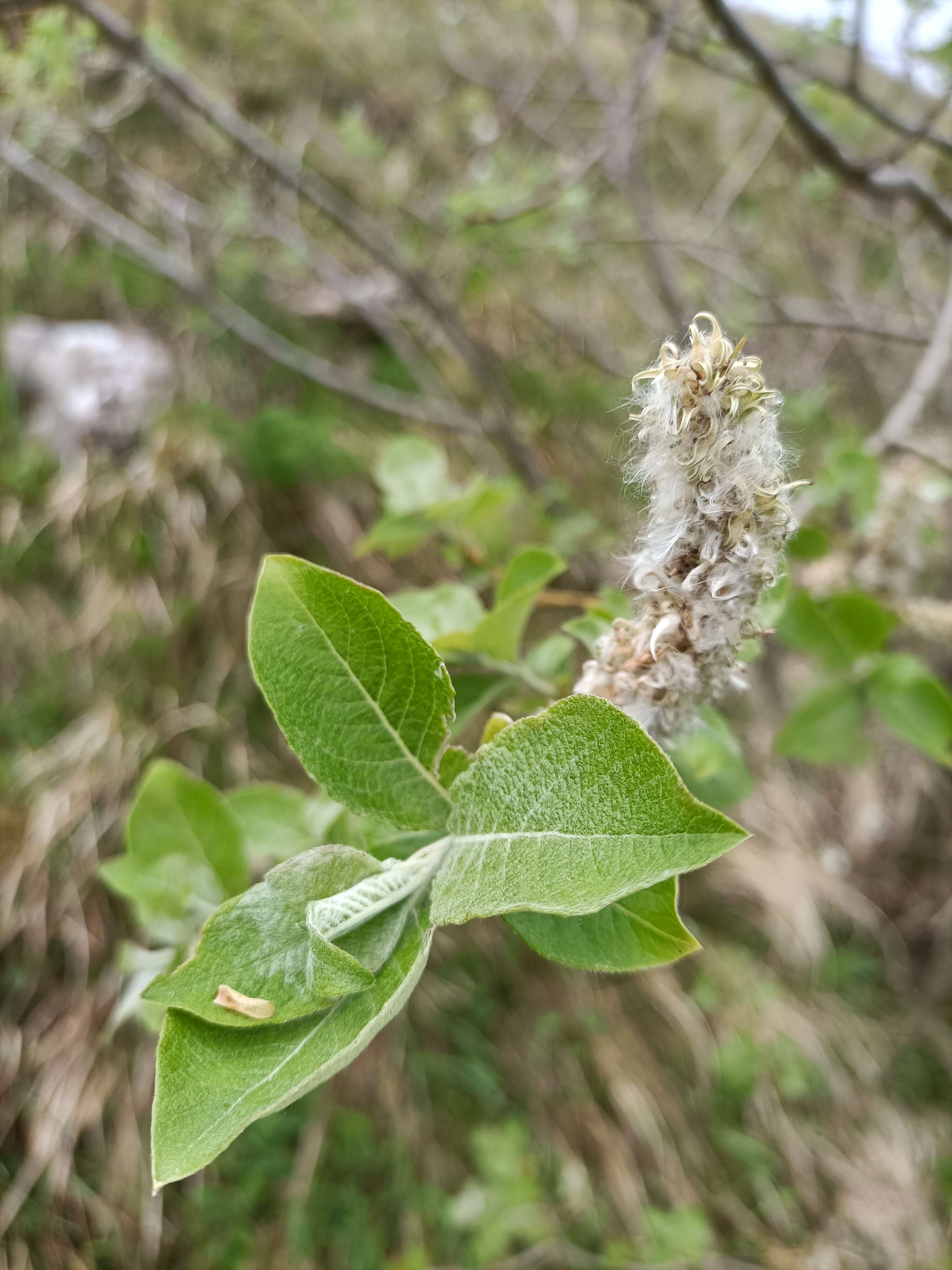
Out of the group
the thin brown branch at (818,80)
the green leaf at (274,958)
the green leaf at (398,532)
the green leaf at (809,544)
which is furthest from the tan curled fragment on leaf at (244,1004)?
the thin brown branch at (818,80)

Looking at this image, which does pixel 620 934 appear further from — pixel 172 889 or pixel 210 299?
→ pixel 210 299

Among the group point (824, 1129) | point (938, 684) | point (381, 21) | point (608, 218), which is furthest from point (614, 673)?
point (381, 21)

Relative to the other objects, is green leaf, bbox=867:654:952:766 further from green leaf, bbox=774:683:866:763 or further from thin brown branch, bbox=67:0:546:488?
thin brown branch, bbox=67:0:546:488

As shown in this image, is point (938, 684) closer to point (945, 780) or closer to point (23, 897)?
point (23, 897)

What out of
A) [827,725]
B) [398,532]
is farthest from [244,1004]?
[827,725]

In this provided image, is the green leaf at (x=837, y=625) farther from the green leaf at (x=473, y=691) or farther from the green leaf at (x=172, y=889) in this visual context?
the green leaf at (x=172, y=889)

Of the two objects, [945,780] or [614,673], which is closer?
[614,673]

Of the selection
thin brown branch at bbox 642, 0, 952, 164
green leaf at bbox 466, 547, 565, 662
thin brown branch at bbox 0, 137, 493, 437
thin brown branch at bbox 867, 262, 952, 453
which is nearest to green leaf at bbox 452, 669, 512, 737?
green leaf at bbox 466, 547, 565, 662
